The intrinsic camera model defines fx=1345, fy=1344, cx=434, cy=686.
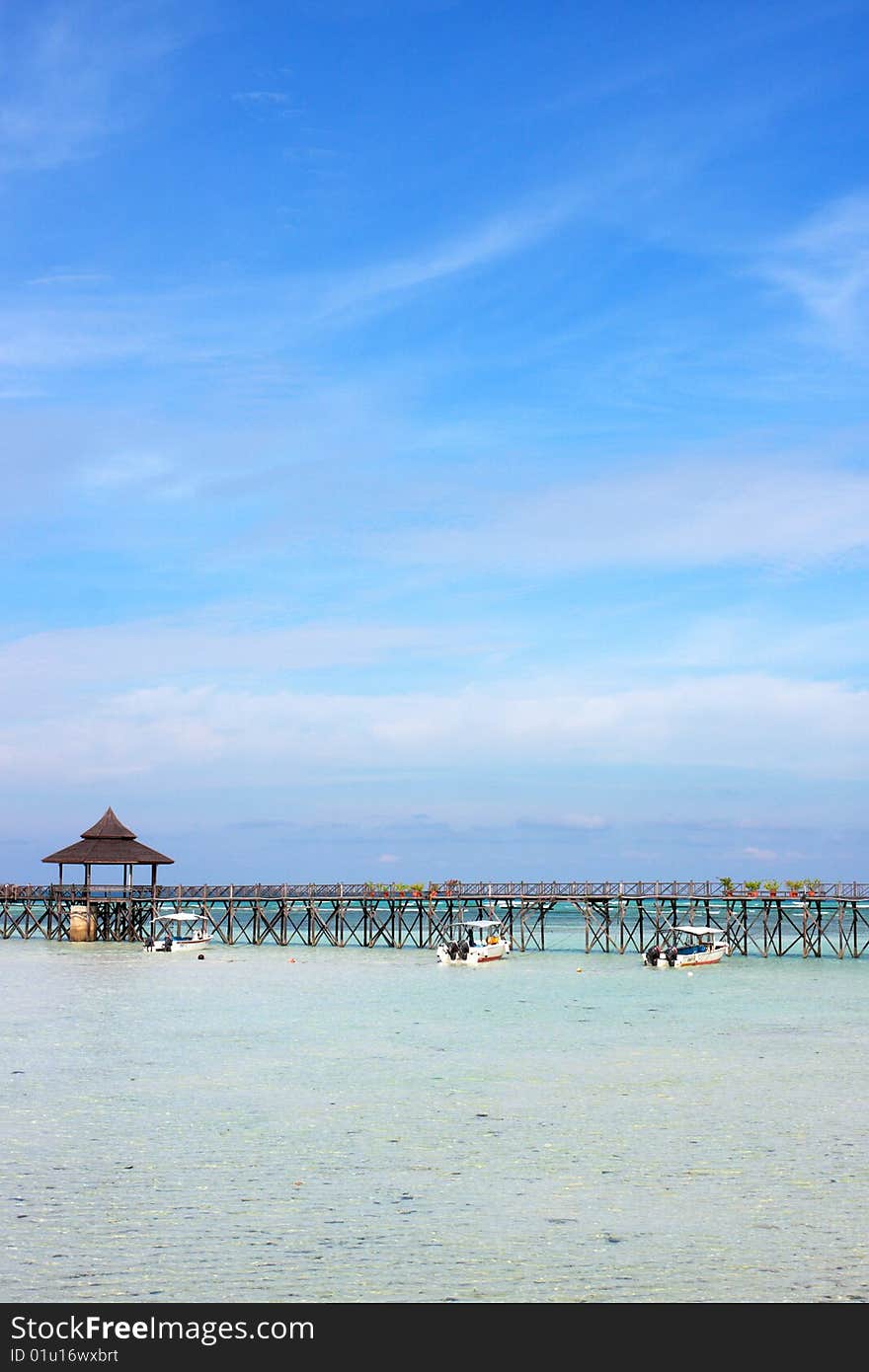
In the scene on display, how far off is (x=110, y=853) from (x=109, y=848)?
0.58 meters

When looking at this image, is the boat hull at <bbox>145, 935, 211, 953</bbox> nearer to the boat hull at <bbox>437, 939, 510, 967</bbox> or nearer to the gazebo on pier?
the gazebo on pier

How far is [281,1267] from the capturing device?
14758mm

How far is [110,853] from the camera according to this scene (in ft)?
255

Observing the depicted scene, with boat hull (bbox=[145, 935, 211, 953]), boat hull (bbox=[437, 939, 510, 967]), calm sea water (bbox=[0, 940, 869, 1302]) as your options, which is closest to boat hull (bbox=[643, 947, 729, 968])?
boat hull (bbox=[437, 939, 510, 967])

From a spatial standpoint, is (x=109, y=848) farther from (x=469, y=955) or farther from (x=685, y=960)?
(x=685, y=960)

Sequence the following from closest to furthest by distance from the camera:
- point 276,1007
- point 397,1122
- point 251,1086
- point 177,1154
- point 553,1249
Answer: point 553,1249 < point 177,1154 < point 397,1122 < point 251,1086 < point 276,1007

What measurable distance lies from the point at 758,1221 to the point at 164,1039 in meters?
21.4

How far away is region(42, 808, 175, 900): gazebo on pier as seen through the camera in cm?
7731

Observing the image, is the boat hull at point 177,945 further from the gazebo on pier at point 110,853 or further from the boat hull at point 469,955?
the boat hull at point 469,955

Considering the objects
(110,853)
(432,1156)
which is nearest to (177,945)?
(110,853)

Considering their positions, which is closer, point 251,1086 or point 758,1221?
point 758,1221
